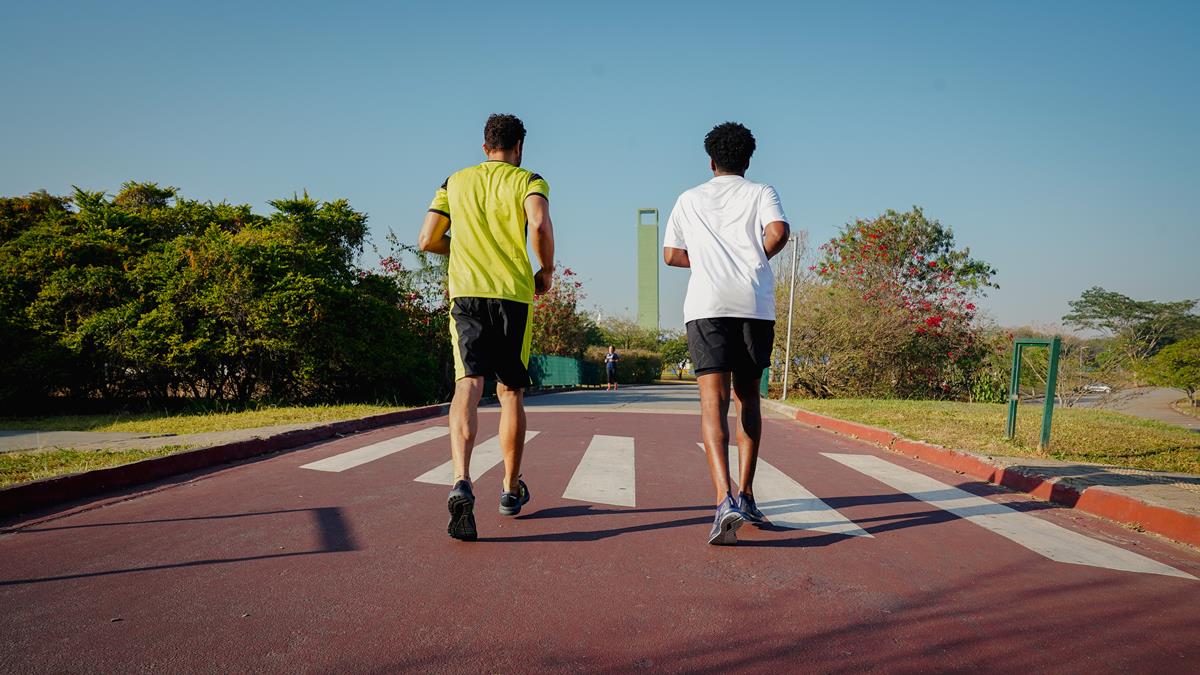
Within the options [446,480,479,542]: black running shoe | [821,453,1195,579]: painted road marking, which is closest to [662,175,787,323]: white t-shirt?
[446,480,479,542]: black running shoe

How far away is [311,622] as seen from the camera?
2.27 metres

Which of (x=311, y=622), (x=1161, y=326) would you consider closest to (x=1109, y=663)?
(x=311, y=622)

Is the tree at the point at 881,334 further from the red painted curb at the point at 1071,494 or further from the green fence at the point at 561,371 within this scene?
the red painted curb at the point at 1071,494

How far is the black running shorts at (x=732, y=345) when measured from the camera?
351 cm

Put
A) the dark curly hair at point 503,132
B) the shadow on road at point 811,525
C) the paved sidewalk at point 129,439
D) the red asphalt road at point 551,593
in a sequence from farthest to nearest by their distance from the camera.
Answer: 1. the paved sidewalk at point 129,439
2. the dark curly hair at point 503,132
3. the shadow on road at point 811,525
4. the red asphalt road at point 551,593

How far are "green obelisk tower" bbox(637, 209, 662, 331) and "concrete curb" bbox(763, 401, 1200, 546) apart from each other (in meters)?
67.7

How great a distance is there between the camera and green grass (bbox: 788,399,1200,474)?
6254 millimetres

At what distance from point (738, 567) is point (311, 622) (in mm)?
1664

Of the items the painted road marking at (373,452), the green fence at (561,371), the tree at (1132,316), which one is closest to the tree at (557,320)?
the green fence at (561,371)

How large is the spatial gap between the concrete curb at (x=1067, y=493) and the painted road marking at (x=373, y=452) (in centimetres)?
490

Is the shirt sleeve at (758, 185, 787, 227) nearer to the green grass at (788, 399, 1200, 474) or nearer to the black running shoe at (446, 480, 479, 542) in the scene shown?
the black running shoe at (446, 480, 479, 542)

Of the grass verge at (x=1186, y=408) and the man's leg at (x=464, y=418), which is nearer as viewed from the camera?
the man's leg at (x=464, y=418)

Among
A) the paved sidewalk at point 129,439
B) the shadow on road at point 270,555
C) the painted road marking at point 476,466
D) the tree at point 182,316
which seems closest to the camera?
the shadow on road at point 270,555

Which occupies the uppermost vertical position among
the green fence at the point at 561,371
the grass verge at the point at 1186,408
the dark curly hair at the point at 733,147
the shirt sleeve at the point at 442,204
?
the dark curly hair at the point at 733,147
